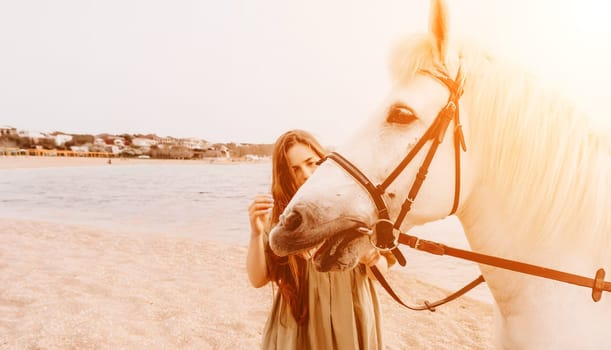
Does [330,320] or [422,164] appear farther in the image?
[330,320]

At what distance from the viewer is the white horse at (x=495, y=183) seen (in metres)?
1.49

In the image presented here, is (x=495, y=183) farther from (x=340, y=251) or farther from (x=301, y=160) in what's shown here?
(x=301, y=160)

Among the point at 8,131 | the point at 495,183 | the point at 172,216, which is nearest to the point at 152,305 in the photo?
the point at 495,183

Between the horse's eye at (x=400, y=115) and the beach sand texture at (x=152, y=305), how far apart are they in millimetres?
3875

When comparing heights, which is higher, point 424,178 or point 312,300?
point 424,178

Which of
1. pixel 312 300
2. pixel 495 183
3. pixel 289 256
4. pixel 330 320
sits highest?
pixel 495 183

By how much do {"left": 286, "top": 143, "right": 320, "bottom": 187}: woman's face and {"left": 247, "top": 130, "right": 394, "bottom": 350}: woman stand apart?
25 cm

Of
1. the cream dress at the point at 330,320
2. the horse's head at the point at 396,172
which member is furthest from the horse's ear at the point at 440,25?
the cream dress at the point at 330,320

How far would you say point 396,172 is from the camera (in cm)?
154

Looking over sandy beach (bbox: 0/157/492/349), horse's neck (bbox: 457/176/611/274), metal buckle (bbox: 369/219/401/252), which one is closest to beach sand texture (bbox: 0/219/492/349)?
sandy beach (bbox: 0/157/492/349)

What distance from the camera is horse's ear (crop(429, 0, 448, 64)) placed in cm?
148

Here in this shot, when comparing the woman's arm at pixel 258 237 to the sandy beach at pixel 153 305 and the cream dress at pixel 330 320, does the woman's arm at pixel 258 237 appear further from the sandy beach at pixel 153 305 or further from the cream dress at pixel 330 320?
the sandy beach at pixel 153 305

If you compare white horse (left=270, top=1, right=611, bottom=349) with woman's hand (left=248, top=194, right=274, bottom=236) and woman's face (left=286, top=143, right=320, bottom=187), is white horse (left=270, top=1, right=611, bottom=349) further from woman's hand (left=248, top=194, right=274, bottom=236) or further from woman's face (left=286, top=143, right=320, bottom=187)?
woman's face (left=286, top=143, right=320, bottom=187)

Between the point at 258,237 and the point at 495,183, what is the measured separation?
1.34m
